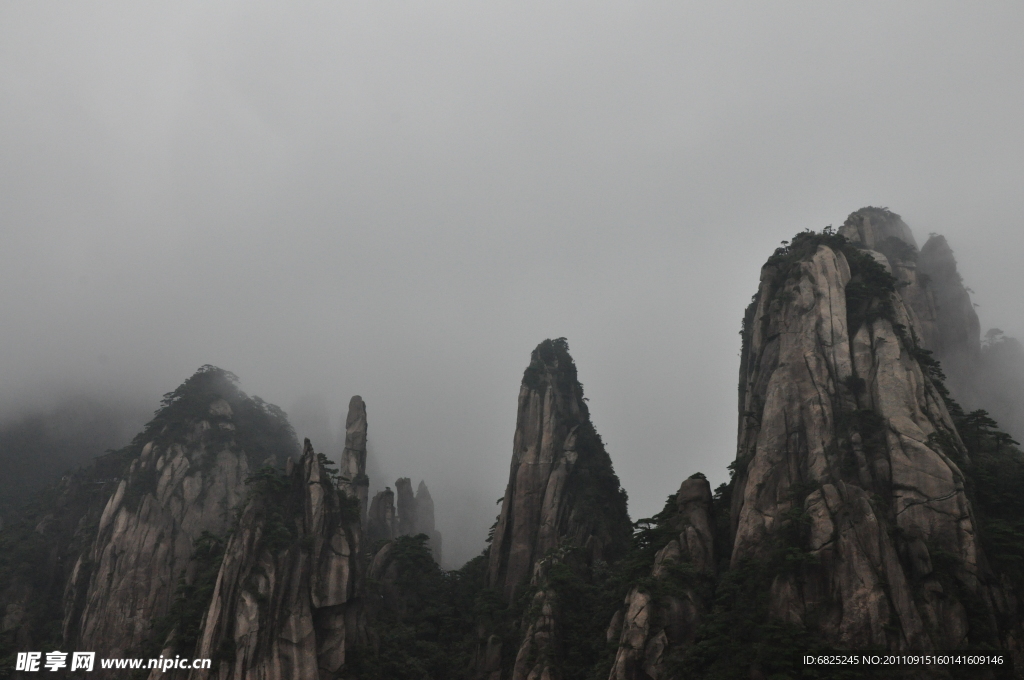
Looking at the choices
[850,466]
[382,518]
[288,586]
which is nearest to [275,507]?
[288,586]

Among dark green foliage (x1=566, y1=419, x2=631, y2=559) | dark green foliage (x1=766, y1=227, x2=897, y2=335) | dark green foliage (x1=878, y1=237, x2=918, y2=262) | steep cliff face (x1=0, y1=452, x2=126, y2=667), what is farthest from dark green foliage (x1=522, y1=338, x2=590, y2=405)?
steep cliff face (x1=0, y1=452, x2=126, y2=667)

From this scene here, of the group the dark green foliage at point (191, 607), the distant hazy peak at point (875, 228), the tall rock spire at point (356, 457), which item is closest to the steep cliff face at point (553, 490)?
the tall rock spire at point (356, 457)

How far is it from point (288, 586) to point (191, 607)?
24.6 ft

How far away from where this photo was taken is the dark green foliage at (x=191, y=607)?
48.9 metres

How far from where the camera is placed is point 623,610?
43.2 m

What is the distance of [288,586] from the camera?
5062 centimetres

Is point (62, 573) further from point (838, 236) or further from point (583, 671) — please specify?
point (838, 236)

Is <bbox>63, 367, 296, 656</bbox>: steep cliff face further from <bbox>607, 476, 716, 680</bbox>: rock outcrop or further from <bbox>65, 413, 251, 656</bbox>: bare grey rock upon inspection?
<bbox>607, 476, 716, 680</bbox>: rock outcrop

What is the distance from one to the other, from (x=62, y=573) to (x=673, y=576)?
62976mm

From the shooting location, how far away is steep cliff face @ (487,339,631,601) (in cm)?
6100

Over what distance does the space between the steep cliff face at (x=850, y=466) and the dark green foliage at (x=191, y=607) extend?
124 feet

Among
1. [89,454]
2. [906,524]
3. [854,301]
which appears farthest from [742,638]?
[89,454]

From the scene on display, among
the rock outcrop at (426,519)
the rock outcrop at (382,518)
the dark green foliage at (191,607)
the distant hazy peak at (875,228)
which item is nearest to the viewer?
the dark green foliage at (191,607)

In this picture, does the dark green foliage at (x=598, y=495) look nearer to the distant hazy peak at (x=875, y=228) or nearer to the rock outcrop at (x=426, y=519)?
the distant hazy peak at (x=875, y=228)
